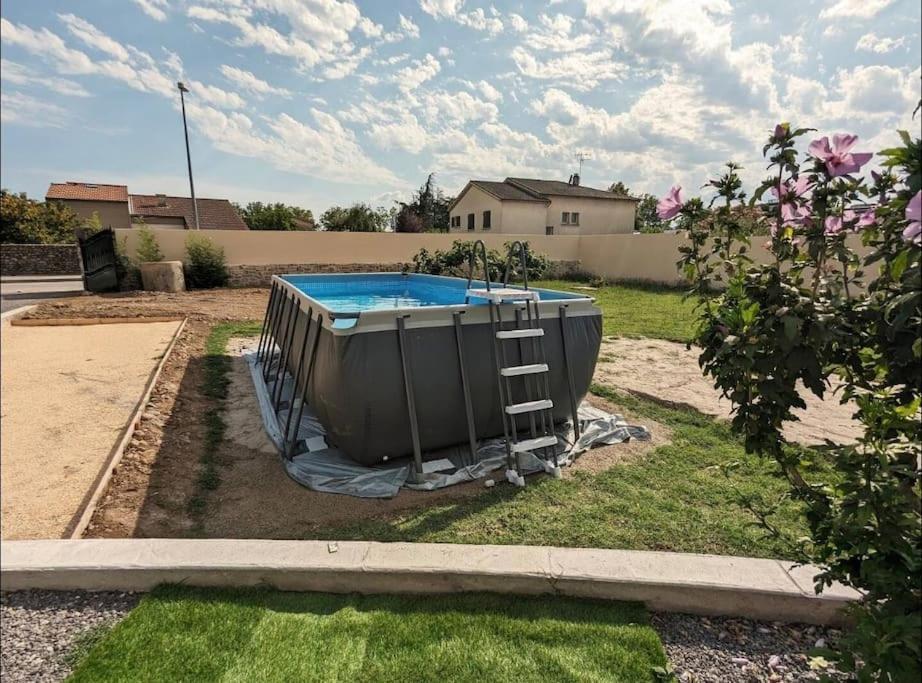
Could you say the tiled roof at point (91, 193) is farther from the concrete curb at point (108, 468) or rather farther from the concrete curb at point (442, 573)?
the concrete curb at point (442, 573)

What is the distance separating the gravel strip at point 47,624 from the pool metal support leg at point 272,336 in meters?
3.45

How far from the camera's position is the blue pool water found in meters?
8.28

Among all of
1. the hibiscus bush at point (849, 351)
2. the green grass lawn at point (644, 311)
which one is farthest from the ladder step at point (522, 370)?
the green grass lawn at point (644, 311)

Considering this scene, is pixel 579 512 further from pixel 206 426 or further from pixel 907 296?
pixel 206 426

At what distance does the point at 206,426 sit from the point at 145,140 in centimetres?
340

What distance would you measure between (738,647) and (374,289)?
9.08 meters

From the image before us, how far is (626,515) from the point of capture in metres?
2.83

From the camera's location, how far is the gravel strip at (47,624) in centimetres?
171

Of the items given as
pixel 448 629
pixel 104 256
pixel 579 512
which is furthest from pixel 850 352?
pixel 104 256

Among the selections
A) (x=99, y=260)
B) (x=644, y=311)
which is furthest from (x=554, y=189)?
(x=99, y=260)

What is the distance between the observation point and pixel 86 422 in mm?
3758

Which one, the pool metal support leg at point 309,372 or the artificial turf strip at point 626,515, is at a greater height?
the pool metal support leg at point 309,372

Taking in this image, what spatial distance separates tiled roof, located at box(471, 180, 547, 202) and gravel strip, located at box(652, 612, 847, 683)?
77.7 ft

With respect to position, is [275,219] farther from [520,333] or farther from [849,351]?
[849,351]
